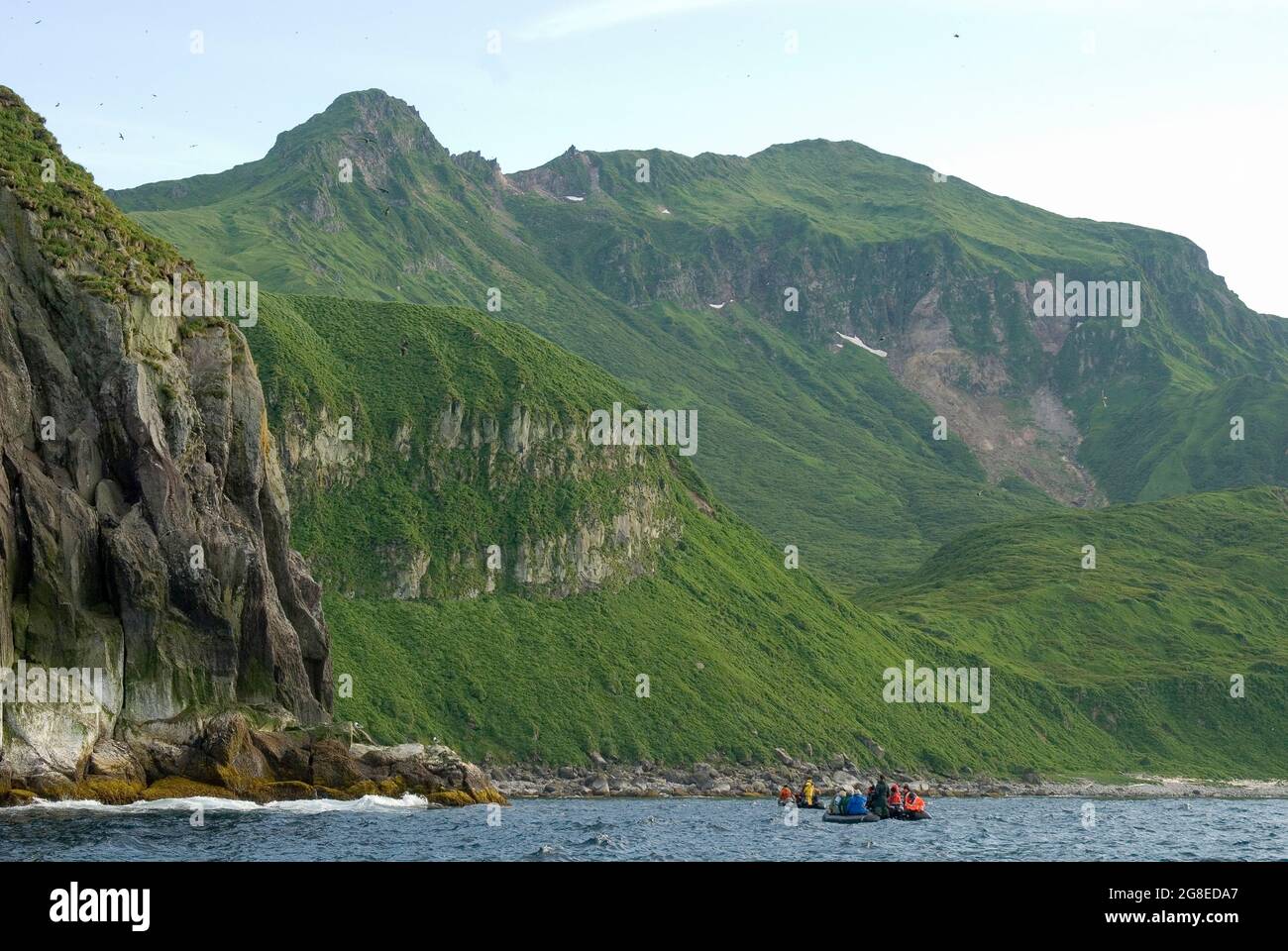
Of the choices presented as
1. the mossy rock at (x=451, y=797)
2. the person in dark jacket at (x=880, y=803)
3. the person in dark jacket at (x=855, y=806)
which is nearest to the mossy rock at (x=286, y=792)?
the mossy rock at (x=451, y=797)

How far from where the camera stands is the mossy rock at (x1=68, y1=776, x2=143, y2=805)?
94.6 metres

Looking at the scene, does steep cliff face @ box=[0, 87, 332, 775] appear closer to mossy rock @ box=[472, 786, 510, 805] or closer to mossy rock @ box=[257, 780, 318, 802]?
mossy rock @ box=[257, 780, 318, 802]

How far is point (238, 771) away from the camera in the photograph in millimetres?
106000

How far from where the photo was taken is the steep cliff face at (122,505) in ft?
335

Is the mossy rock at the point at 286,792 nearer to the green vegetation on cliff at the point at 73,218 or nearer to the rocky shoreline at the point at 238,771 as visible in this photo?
the rocky shoreline at the point at 238,771

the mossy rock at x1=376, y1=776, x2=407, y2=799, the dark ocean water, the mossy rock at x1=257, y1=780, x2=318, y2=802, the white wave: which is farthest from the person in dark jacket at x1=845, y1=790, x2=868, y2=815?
the mossy rock at x1=257, y1=780, x2=318, y2=802

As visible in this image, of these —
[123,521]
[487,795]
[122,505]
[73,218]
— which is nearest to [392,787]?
[487,795]

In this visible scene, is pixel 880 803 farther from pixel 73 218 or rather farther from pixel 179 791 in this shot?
pixel 73 218

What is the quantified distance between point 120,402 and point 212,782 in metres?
26.9

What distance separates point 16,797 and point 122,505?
83.2ft

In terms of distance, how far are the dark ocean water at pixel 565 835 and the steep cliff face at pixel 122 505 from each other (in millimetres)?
11960

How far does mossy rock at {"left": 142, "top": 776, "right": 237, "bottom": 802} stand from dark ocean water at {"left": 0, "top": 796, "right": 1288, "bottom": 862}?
206 centimetres
